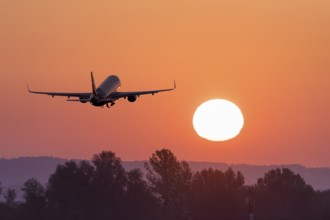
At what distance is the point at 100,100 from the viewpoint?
15300 cm

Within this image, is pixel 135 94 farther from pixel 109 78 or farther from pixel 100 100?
pixel 109 78

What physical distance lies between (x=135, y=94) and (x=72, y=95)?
1106 cm

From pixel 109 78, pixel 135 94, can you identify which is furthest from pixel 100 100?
pixel 109 78

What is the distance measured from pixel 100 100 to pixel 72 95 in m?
8.82

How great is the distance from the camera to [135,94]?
155 metres

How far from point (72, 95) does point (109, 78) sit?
12.4m

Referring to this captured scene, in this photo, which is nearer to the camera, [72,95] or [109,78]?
[72,95]

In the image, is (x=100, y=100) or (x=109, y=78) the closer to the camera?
(x=100, y=100)

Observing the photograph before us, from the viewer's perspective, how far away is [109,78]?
171500mm

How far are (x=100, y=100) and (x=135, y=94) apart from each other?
525 centimetres

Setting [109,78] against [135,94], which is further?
[109,78]

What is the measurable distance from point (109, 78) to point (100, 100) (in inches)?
742
